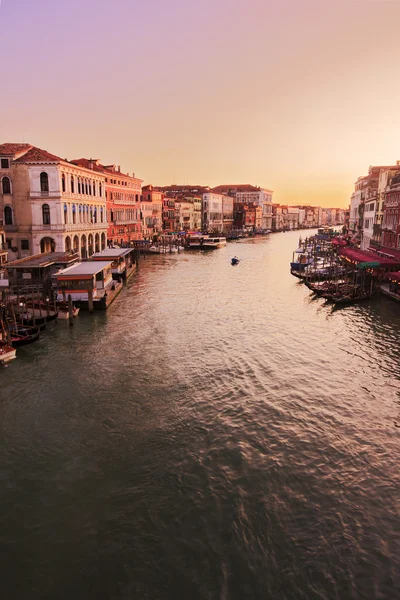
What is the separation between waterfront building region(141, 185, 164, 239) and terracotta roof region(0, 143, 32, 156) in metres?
38.4

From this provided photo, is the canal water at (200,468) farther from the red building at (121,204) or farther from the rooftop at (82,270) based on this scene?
the red building at (121,204)

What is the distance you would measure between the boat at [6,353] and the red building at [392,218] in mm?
31160

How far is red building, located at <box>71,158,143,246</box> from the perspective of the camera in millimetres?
58812

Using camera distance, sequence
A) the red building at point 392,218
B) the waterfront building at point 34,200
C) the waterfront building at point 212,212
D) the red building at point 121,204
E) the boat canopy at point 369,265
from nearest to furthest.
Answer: the boat canopy at point 369,265 → the waterfront building at point 34,200 → the red building at point 392,218 → the red building at point 121,204 → the waterfront building at point 212,212

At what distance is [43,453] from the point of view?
1159cm

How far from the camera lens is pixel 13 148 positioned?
122ft

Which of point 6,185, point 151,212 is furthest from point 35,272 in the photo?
point 151,212

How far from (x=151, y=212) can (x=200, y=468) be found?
72.7m

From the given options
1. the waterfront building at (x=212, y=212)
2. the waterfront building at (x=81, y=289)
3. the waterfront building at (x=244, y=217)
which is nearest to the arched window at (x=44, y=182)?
the waterfront building at (x=81, y=289)

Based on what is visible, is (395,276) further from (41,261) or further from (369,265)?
(41,261)

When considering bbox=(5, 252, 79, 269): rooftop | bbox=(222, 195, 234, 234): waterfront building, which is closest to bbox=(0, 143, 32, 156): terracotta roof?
bbox=(5, 252, 79, 269): rooftop

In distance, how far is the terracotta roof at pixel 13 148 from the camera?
3641 cm

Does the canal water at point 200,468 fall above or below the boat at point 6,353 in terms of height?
below

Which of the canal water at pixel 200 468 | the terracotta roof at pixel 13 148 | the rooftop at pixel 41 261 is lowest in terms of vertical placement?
the canal water at pixel 200 468
